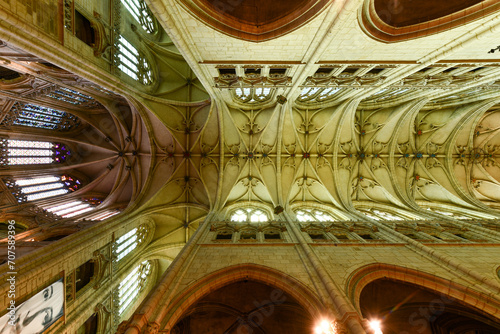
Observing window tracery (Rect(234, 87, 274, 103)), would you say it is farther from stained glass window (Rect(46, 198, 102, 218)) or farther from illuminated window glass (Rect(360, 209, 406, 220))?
stained glass window (Rect(46, 198, 102, 218))

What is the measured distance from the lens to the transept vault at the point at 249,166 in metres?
6.16

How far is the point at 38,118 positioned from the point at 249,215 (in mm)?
16752

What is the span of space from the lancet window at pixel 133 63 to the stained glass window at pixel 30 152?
9.75 m

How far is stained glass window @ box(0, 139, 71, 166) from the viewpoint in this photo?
12797mm

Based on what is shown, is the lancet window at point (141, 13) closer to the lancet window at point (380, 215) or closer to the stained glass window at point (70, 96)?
the stained glass window at point (70, 96)

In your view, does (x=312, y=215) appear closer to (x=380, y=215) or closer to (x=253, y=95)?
(x=380, y=215)

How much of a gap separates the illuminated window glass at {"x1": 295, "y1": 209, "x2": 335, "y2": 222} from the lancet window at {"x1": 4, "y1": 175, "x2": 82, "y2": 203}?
18.6 meters

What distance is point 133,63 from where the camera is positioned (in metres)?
11.8

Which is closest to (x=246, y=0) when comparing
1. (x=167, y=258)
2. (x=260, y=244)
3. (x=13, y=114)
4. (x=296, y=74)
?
(x=296, y=74)

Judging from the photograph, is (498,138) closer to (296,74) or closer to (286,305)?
(296,74)

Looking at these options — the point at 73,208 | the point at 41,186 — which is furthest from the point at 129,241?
the point at 41,186

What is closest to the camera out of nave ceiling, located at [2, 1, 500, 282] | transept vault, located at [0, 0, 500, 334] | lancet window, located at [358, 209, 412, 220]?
transept vault, located at [0, 0, 500, 334]

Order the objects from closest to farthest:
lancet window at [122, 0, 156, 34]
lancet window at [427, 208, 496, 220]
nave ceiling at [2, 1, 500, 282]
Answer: lancet window at [122, 0, 156, 34] → lancet window at [427, 208, 496, 220] → nave ceiling at [2, 1, 500, 282]

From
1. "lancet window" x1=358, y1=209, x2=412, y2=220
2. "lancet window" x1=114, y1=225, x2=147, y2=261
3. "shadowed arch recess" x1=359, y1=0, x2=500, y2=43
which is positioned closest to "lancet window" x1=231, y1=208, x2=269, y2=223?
"lancet window" x1=114, y1=225, x2=147, y2=261
